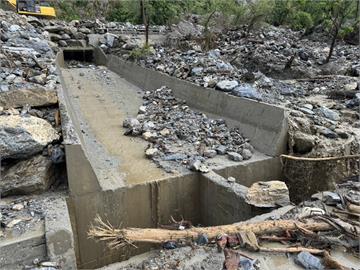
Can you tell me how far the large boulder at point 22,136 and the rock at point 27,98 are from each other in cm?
52

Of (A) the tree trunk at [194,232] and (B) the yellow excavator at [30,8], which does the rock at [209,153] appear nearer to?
(A) the tree trunk at [194,232]

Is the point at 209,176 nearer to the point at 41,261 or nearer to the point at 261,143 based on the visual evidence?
the point at 261,143

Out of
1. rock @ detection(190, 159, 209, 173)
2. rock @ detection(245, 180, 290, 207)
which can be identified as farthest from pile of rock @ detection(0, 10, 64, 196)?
rock @ detection(245, 180, 290, 207)

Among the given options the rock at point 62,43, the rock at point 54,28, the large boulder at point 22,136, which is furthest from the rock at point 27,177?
the rock at point 54,28

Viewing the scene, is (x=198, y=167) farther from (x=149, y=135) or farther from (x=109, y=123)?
(x=109, y=123)

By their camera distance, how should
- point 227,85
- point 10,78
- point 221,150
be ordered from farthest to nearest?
point 227,85
point 221,150
point 10,78

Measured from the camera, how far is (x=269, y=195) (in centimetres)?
392

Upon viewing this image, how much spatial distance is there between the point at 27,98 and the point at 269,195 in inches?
135

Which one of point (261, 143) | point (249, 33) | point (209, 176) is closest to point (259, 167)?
point (261, 143)

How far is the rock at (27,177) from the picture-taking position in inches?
139

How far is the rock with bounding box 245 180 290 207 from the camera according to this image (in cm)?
386

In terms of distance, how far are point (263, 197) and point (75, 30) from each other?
1260 cm

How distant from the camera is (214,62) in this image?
7.86 meters

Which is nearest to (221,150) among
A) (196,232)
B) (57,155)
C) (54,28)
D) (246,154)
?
(246,154)
